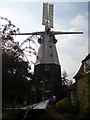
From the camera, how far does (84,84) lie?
32594 millimetres

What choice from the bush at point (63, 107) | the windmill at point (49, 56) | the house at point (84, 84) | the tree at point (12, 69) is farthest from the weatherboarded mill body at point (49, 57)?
the tree at point (12, 69)

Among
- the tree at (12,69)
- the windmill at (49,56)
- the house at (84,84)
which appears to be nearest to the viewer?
the tree at (12,69)

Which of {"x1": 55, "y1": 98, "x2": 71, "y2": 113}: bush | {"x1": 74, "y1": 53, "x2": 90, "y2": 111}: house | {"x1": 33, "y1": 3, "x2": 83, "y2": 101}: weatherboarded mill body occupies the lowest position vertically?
{"x1": 55, "y1": 98, "x2": 71, "y2": 113}: bush

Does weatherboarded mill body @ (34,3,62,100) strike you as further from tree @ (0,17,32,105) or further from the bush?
→ tree @ (0,17,32,105)

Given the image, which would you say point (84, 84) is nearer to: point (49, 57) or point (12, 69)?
point (12, 69)

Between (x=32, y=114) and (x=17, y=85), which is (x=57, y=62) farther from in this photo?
(x=17, y=85)

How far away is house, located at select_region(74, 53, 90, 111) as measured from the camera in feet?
95.1

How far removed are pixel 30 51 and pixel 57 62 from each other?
166ft

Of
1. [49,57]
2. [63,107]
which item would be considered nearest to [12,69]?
[63,107]

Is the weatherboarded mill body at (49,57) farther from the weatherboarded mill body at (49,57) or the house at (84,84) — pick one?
the house at (84,84)

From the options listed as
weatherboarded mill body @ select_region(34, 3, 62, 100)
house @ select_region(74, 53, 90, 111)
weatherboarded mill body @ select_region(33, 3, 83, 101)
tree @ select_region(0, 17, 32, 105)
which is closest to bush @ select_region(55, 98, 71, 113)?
house @ select_region(74, 53, 90, 111)

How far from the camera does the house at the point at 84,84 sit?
2898 centimetres

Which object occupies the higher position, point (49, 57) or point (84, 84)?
point (49, 57)

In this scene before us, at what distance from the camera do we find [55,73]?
215 ft
